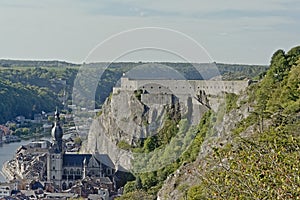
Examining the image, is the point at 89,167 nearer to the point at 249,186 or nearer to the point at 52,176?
the point at 52,176

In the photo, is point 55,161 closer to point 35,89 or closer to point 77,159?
point 77,159

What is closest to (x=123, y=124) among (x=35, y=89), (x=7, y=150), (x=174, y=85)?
(x=174, y=85)

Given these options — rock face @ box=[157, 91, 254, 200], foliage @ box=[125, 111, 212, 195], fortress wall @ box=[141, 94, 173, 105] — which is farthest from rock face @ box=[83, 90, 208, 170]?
rock face @ box=[157, 91, 254, 200]

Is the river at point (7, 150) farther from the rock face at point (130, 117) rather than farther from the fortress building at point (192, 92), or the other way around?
the fortress building at point (192, 92)

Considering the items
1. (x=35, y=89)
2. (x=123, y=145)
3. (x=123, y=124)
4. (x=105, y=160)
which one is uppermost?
(x=123, y=124)

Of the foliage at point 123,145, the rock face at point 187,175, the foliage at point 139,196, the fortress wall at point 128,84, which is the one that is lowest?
the foliage at point 139,196

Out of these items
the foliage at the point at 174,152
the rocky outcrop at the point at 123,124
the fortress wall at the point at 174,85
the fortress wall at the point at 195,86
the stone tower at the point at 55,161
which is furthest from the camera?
the stone tower at the point at 55,161

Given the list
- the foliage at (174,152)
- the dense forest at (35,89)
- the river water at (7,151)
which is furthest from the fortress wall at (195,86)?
the dense forest at (35,89)
